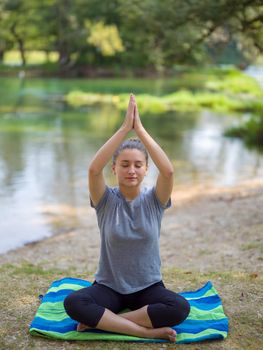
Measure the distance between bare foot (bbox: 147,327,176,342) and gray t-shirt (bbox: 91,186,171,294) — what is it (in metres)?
0.28

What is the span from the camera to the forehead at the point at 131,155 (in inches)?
130

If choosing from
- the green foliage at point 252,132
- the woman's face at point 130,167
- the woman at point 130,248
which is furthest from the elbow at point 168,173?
the green foliage at point 252,132

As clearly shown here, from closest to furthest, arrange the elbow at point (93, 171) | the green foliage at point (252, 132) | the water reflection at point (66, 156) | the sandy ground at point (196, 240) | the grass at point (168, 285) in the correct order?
the grass at point (168, 285) → the elbow at point (93, 171) → the sandy ground at point (196, 240) → the water reflection at point (66, 156) → the green foliage at point (252, 132)

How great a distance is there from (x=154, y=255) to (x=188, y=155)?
1119 cm

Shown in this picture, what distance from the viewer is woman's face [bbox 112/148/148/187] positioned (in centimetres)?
330

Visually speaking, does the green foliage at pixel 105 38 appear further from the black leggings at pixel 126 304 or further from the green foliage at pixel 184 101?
the black leggings at pixel 126 304

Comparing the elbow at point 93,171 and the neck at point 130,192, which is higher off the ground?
the elbow at point 93,171

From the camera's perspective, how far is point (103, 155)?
3.27 meters

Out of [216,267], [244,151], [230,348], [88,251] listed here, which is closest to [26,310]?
[230,348]

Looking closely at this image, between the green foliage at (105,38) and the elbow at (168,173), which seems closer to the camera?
the elbow at (168,173)

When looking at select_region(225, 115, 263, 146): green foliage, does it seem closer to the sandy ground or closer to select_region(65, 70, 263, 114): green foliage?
select_region(65, 70, 263, 114): green foliage

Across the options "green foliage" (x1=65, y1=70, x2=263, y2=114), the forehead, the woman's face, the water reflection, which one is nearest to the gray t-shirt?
the woman's face

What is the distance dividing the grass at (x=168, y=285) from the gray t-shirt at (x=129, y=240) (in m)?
0.41

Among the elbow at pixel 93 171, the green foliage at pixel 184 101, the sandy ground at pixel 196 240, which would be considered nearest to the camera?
the elbow at pixel 93 171
